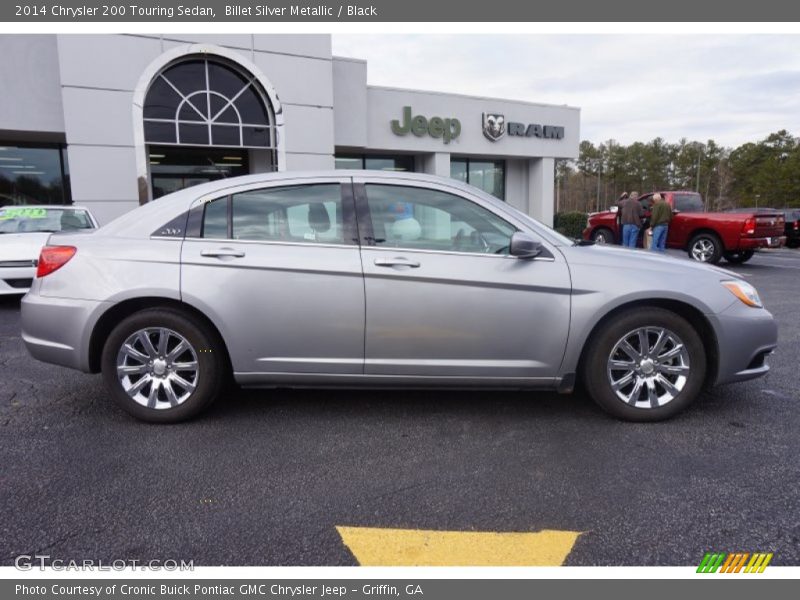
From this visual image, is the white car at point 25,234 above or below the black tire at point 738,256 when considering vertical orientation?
above

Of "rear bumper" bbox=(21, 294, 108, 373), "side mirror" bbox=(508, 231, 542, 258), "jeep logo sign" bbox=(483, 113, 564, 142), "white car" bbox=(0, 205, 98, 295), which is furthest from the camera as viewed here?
"jeep logo sign" bbox=(483, 113, 564, 142)

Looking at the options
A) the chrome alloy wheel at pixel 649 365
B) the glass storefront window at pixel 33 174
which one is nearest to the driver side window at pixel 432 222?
the chrome alloy wheel at pixel 649 365

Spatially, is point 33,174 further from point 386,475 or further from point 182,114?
point 386,475

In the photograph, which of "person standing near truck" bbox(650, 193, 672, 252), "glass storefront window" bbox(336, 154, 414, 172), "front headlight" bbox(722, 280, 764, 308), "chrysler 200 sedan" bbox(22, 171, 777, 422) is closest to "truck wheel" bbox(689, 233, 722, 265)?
"person standing near truck" bbox(650, 193, 672, 252)

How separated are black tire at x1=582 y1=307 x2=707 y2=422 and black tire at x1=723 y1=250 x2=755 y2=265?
1180cm

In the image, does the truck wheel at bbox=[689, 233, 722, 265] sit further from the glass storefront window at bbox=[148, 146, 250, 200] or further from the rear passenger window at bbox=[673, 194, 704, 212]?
the glass storefront window at bbox=[148, 146, 250, 200]

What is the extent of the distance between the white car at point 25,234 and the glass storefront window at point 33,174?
755 centimetres

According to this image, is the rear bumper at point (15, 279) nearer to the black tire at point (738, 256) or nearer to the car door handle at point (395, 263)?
the car door handle at point (395, 263)

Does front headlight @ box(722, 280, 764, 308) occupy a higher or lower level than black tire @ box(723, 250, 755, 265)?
higher

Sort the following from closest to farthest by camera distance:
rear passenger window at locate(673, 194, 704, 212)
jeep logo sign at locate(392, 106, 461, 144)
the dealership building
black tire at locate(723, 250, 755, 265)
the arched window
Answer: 1. the dealership building
2. the arched window
3. black tire at locate(723, 250, 755, 265)
4. rear passenger window at locate(673, 194, 704, 212)
5. jeep logo sign at locate(392, 106, 461, 144)

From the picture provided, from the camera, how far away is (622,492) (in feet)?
8.77

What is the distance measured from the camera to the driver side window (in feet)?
11.4

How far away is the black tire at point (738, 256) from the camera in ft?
44.3

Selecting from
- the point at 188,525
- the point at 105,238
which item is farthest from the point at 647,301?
the point at 105,238
